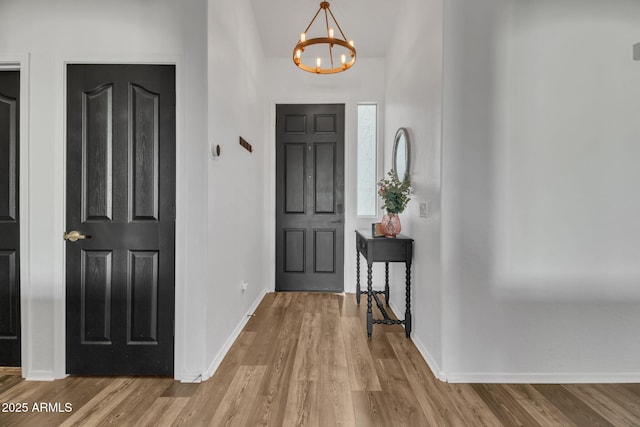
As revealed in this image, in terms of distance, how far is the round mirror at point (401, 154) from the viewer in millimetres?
3111

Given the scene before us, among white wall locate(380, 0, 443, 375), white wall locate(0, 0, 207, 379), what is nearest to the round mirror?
white wall locate(380, 0, 443, 375)

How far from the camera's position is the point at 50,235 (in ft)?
7.22

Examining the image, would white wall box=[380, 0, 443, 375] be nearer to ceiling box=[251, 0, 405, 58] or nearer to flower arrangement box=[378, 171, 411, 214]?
flower arrangement box=[378, 171, 411, 214]

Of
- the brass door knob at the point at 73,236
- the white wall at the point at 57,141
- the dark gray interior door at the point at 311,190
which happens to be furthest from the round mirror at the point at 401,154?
the brass door knob at the point at 73,236

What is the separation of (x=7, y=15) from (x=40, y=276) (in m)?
1.73

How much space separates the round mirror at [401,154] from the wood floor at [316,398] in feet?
5.40

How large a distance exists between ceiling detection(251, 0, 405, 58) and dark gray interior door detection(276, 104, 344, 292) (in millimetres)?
836

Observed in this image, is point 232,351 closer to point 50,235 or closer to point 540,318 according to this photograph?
point 50,235

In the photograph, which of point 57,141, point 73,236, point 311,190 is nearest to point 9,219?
point 73,236

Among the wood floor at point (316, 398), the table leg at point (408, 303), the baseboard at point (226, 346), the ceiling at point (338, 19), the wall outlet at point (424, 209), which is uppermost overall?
the ceiling at point (338, 19)

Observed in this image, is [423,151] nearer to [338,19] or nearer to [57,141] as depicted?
[338,19]

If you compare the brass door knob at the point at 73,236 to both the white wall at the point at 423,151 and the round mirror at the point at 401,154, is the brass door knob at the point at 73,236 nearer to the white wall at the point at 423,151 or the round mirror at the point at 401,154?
the white wall at the point at 423,151

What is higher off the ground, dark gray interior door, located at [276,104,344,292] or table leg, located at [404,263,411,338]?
dark gray interior door, located at [276,104,344,292]

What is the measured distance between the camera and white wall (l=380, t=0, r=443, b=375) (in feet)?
7.55
